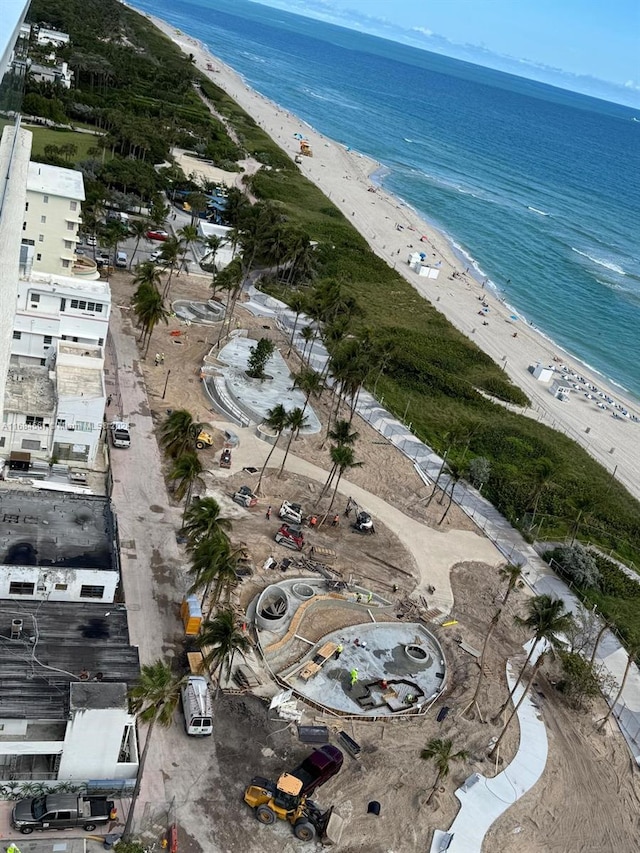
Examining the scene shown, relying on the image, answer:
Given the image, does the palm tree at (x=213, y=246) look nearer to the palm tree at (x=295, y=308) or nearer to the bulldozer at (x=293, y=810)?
the palm tree at (x=295, y=308)

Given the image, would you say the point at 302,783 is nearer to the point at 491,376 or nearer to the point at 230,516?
the point at 230,516

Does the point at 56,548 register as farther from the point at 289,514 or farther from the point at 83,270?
the point at 83,270

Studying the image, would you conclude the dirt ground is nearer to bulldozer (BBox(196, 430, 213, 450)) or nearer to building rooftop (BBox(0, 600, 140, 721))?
bulldozer (BBox(196, 430, 213, 450))

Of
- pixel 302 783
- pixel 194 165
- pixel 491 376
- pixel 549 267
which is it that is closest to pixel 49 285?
pixel 302 783

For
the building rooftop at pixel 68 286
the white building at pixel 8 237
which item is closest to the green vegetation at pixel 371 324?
the building rooftop at pixel 68 286

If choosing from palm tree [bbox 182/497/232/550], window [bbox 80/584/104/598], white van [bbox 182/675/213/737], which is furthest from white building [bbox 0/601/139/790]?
palm tree [bbox 182/497/232/550]
